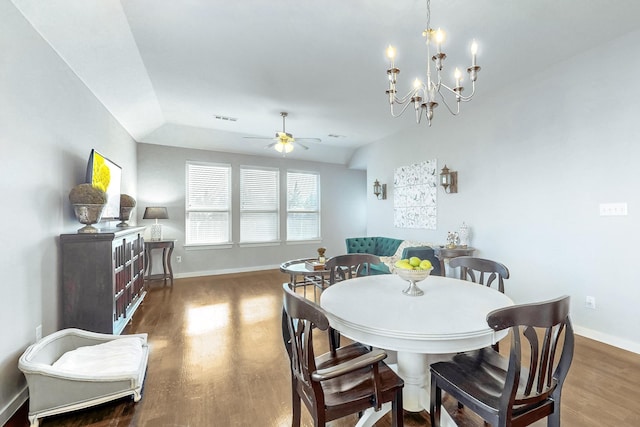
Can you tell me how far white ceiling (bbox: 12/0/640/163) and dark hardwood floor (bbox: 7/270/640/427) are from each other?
270cm

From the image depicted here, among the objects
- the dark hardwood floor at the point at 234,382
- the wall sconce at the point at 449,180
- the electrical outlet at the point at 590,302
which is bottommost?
the dark hardwood floor at the point at 234,382

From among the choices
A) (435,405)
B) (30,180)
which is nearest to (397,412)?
(435,405)

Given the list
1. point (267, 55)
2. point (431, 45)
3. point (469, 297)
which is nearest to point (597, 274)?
point (469, 297)

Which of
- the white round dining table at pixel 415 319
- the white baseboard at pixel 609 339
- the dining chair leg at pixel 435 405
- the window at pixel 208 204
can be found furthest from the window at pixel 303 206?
the dining chair leg at pixel 435 405

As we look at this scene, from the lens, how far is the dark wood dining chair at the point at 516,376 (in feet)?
3.59

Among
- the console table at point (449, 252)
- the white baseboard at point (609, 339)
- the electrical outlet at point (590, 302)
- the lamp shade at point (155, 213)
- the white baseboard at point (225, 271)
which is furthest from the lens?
the white baseboard at point (225, 271)

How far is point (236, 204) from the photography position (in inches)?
249

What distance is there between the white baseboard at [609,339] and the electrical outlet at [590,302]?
241 mm

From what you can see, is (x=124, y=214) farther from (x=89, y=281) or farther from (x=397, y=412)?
(x=397, y=412)

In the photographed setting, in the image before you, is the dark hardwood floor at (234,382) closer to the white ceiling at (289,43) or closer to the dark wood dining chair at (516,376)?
the dark wood dining chair at (516,376)

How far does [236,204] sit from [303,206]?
5.39 ft

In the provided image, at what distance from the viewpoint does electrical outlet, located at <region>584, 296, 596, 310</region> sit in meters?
2.89

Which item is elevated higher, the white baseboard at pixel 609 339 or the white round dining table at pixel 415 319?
the white round dining table at pixel 415 319

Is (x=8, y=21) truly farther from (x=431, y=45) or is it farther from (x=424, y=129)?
(x=424, y=129)
